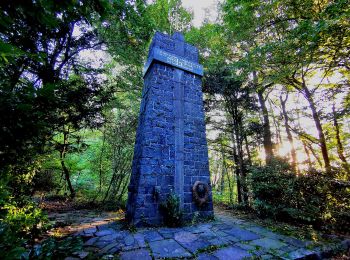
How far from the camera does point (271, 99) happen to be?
1348 cm

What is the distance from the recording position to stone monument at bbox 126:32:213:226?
4.43 metres

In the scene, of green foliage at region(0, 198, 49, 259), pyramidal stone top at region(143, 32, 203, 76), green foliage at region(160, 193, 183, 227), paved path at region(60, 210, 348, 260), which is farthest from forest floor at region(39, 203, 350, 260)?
pyramidal stone top at region(143, 32, 203, 76)

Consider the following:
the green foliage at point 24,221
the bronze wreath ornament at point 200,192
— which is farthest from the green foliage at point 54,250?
the bronze wreath ornament at point 200,192

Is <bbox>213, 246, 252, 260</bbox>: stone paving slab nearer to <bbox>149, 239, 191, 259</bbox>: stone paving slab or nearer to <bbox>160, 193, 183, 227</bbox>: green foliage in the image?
<bbox>149, 239, 191, 259</bbox>: stone paving slab

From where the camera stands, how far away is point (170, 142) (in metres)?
4.96

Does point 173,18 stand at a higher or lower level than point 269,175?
higher

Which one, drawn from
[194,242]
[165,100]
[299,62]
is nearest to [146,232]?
[194,242]

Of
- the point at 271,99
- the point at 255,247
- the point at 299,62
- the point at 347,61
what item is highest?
the point at 271,99

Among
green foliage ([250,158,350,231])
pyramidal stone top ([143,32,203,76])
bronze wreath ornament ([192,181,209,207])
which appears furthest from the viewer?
pyramidal stone top ([143,32,203,76])

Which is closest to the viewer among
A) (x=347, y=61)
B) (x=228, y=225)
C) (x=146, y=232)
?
(x=146, y=232)

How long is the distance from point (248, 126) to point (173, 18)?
7190 millimetres

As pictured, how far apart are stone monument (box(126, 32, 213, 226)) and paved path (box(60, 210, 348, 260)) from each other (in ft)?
2.07

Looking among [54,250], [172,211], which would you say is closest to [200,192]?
[172,211]

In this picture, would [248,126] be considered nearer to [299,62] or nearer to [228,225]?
[299,62]
